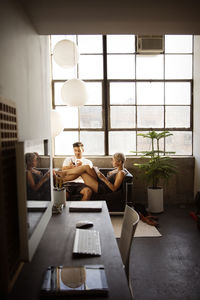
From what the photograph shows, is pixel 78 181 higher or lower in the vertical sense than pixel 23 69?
lower

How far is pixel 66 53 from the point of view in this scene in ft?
11.2

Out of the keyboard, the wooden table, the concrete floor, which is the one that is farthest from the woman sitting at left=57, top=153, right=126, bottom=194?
the keyboard

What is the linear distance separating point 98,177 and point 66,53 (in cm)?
191

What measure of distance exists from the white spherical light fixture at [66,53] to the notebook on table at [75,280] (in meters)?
2.73

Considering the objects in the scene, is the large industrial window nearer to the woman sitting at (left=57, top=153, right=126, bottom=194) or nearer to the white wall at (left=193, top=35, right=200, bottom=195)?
the white wall at (left=193, top=35, right=200, bottom=195)

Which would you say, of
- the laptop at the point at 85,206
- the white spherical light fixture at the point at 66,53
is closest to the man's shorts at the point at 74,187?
the white spherical light fixture at the point at 66,53

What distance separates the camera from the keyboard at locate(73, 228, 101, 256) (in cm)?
142

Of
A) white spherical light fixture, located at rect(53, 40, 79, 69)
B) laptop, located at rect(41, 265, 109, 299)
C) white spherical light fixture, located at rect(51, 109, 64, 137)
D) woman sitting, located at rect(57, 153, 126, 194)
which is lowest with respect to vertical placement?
woman sitting, located at rect(57, 153, 126, 194)

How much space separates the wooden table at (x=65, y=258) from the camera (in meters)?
1.10

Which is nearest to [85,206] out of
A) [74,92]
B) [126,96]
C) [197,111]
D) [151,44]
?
[74,92]

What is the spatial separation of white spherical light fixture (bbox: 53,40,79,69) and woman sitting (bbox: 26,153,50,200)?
7.34ft

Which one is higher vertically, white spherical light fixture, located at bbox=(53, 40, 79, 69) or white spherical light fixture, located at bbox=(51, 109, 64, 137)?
white spherical light fixture, located at bbox=(53, 40, 79, 69)

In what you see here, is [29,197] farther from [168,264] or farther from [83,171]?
[83,171]

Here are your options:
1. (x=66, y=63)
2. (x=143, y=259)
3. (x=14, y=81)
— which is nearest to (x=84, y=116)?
(x=66, y=63)
